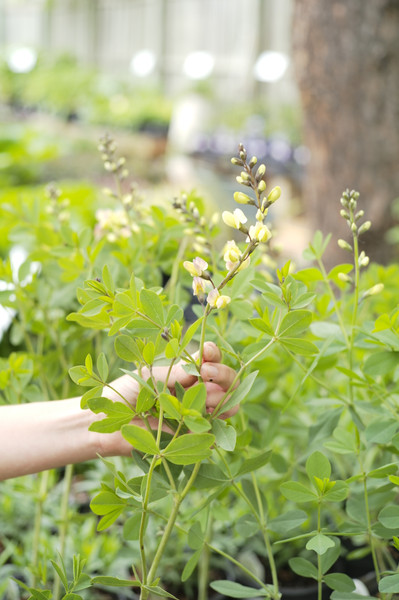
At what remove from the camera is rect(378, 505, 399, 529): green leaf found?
2.09ft

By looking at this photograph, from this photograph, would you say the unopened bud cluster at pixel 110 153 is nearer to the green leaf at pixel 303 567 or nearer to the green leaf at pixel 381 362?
the green leaf at pixel 381 362

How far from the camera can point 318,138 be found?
2.76 meters

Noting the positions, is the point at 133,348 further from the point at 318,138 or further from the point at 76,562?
the point at 318,138

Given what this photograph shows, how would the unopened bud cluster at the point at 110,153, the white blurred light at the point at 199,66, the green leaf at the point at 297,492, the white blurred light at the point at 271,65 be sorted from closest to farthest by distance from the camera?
1. the green leaf at the point at 297,492
2. the unopened bud cluster at the point at 110,153
3. the white blurred light at the point at 271,65
4. the white blurred light at the point at 199,66

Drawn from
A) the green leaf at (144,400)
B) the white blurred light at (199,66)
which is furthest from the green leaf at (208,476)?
the white blurred light at (199,66)

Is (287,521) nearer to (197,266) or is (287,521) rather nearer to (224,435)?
(224,435)

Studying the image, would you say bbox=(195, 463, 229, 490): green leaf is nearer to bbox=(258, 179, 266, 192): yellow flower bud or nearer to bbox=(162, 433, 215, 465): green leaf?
bbox=(162, 433, 215, 465): green leaf

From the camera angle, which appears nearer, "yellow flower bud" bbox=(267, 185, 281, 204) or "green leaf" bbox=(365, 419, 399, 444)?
"yellow flower bud" bbox=(267, 185, 281, 204)

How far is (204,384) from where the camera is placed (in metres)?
0.55

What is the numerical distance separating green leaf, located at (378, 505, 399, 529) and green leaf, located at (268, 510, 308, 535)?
0.09m

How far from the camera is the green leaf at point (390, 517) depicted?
2.09ft

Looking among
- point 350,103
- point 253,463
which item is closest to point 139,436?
point 253,463

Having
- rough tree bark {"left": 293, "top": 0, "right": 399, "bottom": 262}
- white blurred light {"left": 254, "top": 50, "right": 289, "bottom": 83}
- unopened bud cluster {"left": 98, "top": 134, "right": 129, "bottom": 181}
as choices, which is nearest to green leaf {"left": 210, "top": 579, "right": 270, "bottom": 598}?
unopened bud cluster {"left": 98, "top": 134, "right": 129, "bottom": 181}

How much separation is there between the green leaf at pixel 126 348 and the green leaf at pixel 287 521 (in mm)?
266
